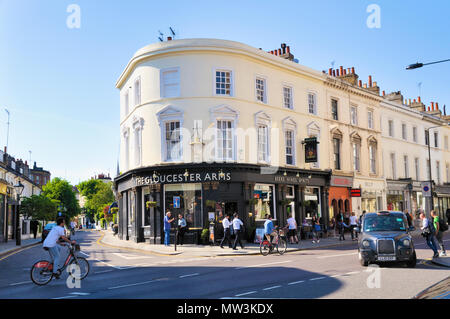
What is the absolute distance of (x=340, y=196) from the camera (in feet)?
107

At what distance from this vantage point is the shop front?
31.5 m

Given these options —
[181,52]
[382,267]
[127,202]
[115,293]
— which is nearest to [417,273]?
[382,267]

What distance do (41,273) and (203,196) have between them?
1319cm

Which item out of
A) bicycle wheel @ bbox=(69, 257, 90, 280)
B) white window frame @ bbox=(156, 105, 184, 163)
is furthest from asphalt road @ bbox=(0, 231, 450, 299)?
white window frame @ bbox=(156, 105, 184, 163)

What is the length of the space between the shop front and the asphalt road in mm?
16146

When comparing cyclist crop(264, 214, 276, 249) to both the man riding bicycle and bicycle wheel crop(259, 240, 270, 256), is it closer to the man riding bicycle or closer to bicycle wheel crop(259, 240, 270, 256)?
the man riding bicycle

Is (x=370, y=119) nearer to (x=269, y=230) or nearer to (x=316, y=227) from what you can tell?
(x=316, y=227)

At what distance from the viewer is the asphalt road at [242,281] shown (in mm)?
9096

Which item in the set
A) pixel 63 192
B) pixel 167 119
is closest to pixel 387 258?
pixel 167 119

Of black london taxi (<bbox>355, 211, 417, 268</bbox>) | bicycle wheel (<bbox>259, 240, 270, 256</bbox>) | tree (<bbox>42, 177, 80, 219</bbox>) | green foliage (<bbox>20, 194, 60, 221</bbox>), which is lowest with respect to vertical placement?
bicycle wheel (<bbox>259, 240, 270, 256</bbox>)

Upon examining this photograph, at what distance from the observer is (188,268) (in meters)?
14.5

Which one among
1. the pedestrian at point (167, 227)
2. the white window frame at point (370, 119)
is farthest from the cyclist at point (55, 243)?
the white window frame at point (370, 119)

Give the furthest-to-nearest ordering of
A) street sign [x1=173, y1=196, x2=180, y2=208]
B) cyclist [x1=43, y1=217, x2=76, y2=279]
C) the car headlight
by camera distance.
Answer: street sign [x1=173, y1=196, x2=180, y2=208]
the car headlight
cyclist [x1=43, y1=217, x2=76, y2=279]

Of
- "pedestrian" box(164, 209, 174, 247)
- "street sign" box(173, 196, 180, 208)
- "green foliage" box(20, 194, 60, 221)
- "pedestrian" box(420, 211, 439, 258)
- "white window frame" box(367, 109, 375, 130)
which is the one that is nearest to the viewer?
"pedestrian" box(420, 211, 439, 258)
